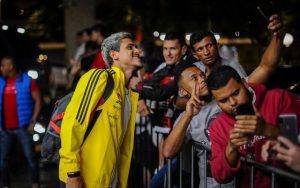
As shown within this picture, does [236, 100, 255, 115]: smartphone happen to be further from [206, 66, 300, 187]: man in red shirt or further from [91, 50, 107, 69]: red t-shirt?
[91, 50, 107, 69]: red t-shirt

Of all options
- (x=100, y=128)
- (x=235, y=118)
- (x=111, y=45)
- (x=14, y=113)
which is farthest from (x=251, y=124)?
(x=14, y=113)

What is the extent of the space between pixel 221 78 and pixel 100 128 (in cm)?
103

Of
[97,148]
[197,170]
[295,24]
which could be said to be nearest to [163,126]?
[197,170]

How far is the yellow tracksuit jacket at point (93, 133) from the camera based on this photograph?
16.3ft

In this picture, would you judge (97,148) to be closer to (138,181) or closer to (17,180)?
(138,181)

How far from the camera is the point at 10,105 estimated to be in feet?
31.5

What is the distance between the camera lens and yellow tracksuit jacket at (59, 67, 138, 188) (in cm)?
496

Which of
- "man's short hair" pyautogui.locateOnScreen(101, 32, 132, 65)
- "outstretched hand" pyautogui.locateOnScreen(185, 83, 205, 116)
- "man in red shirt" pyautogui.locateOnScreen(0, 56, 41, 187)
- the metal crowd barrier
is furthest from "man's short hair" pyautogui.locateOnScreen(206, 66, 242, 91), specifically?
"man in red shirt" pyautogui.locateOnScreen(0, 56, 41, 187)

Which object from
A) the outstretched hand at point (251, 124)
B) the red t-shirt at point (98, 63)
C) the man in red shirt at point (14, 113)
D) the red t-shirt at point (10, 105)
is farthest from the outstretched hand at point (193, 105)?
the red t-shirt at point (10, 105)

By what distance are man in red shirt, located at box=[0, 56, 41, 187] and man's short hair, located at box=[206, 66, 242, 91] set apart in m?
5.29

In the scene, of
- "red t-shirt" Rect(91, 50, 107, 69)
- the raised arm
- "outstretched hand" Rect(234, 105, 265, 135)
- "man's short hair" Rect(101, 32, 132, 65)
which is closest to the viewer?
"outstretched hand" Rect(234, 105, 265, 135)

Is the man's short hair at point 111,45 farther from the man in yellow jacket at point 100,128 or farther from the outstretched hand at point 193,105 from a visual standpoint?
the outstretched hand at point 193,105

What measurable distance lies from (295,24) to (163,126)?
129 inches

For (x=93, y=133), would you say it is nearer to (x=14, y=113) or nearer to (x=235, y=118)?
(x=235, y=118)
